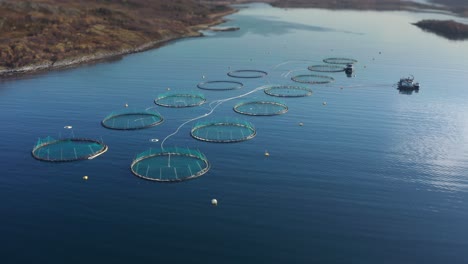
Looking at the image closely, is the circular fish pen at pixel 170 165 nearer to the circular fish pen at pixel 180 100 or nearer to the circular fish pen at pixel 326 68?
the circular fish pen at pixel 180 100

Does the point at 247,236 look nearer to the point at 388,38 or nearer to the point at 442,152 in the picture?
the point at 442,152

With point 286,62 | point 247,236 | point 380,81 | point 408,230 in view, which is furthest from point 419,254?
point 286,62

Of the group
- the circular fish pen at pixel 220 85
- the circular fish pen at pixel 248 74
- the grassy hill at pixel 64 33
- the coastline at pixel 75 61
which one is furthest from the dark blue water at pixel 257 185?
the grassy hill at pixel 64 33

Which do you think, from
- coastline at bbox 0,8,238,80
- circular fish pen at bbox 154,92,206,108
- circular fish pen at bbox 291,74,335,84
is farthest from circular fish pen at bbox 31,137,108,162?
circular fish pen at bbox 291,74,335,84

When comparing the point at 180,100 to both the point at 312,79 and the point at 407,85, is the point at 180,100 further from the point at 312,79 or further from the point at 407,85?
the point at 407,85

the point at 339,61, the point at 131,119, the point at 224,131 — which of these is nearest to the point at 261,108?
the point at 224,131
